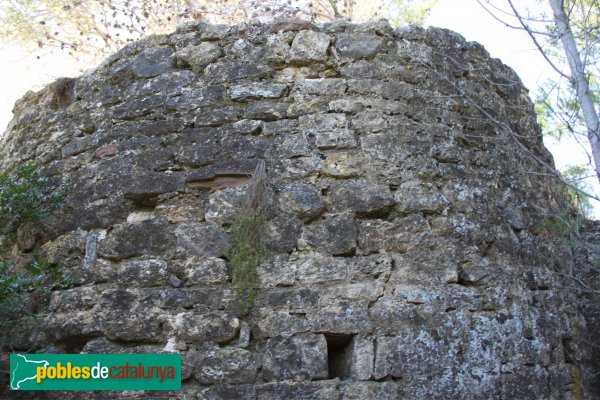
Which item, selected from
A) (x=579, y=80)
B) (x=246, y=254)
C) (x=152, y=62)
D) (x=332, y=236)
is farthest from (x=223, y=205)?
(x=579, y=80)

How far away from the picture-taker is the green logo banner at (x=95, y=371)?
332cm

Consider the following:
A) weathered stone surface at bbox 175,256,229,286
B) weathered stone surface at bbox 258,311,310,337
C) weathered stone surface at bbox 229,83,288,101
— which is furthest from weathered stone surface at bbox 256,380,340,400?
weathered stone surface at bbox 229,83,288,101

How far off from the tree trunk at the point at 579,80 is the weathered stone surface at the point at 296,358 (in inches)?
59.7

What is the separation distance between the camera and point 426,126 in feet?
12.8

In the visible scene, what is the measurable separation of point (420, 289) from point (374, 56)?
1.33m

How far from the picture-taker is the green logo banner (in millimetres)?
3320

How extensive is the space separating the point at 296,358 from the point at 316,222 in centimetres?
68

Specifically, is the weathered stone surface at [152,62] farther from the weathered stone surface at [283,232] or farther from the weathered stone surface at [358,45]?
the weathered stone surface at [283,232]

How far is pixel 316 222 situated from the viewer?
3.59 meters

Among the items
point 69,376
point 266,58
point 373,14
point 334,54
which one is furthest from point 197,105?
point 373,14

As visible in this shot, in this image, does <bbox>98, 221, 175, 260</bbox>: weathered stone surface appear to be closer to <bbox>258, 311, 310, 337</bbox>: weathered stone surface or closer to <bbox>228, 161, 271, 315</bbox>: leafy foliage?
<bbox>228, 161, 271, 315</bbox>: leafy foliage

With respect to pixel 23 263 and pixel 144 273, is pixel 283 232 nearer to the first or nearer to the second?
pixel 144 273

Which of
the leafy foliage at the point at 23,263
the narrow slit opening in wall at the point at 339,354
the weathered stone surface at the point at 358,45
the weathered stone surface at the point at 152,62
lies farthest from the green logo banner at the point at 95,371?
the weathered stone surface at the point at 358,45

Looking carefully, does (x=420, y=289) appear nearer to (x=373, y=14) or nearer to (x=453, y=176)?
(x=453, y=176)
